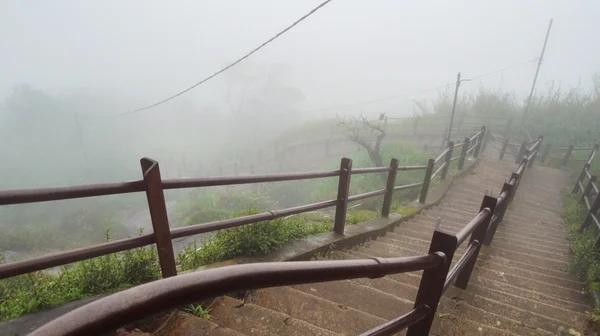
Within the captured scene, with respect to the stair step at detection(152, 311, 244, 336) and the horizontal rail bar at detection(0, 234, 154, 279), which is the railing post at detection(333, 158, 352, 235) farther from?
the horizontal rail bar at detection(0, 234, 154, 279)

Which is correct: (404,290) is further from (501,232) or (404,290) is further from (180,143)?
(180,143)

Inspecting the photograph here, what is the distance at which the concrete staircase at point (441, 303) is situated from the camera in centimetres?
206

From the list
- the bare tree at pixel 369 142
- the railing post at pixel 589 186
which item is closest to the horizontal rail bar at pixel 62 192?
the railing post at pixel 589 186

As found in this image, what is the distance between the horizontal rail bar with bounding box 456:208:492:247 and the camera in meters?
1.55

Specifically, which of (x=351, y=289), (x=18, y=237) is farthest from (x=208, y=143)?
(x=351, y=289)

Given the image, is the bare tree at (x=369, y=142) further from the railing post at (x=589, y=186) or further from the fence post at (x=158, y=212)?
the fence post at (x=158, y=212)

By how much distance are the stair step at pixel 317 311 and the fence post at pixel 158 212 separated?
788 mm

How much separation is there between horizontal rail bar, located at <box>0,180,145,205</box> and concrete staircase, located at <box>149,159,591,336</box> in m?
0.91

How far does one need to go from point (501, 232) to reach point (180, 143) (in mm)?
49192

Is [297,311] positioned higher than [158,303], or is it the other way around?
[158,303]

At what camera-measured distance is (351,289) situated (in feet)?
9.05

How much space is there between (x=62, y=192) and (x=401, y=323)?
1.83 metres

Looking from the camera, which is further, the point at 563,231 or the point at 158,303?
the point at 563,231

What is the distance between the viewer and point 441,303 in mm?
2512
